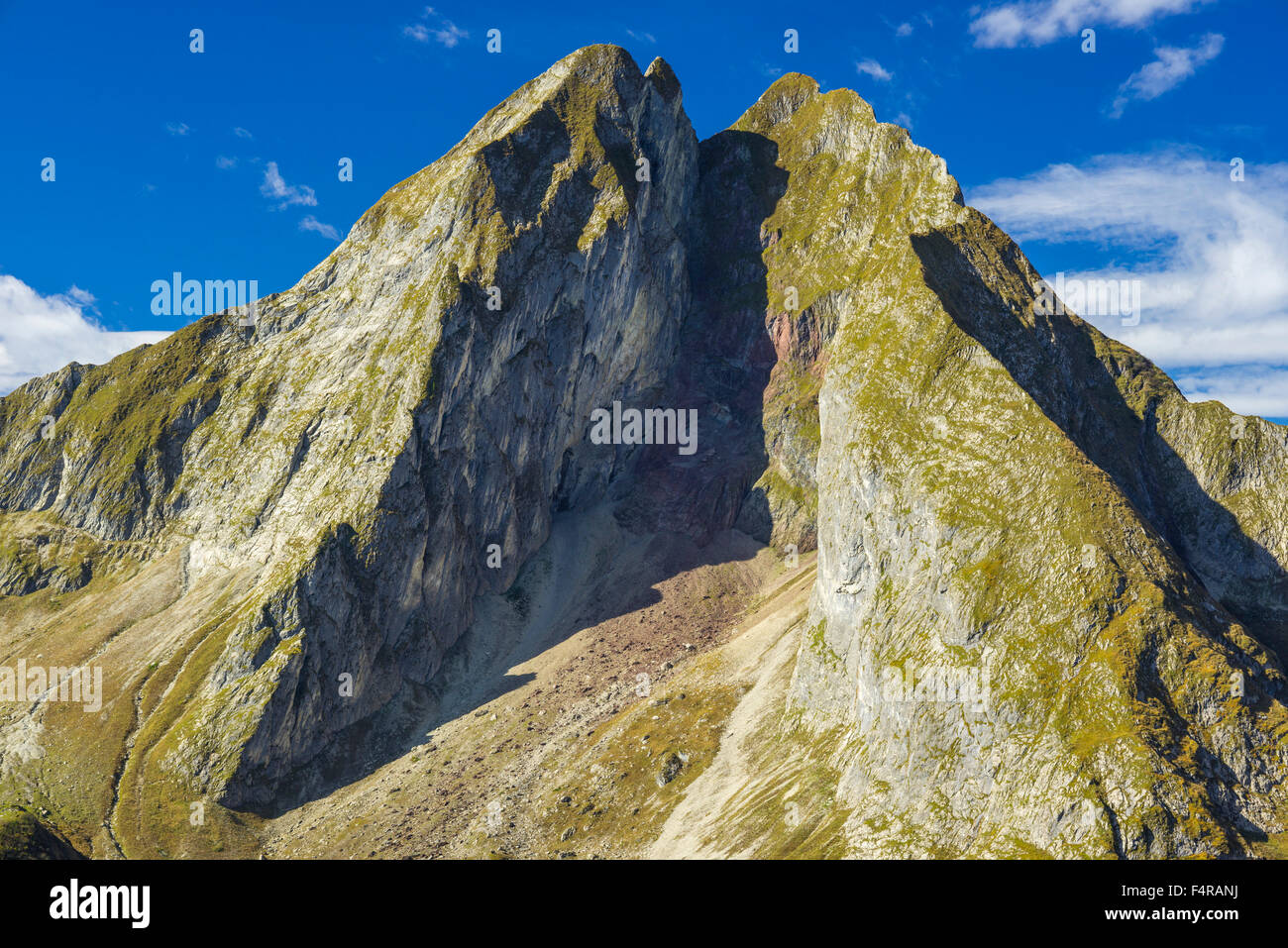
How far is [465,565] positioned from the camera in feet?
474

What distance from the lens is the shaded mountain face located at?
84125mm

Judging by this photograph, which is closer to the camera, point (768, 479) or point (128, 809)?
point (128, 809)

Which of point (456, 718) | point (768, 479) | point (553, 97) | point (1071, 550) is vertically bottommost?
point (456, 718)

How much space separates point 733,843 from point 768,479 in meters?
86.1

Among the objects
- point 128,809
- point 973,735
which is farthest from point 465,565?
point 973,735

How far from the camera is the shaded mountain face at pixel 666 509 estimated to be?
8412cm

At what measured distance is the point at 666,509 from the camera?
6565 inches

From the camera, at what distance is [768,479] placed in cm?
16738
